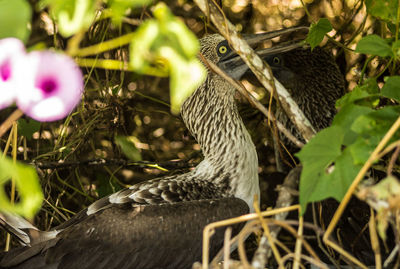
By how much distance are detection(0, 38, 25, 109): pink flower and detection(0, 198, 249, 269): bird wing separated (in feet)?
3.57

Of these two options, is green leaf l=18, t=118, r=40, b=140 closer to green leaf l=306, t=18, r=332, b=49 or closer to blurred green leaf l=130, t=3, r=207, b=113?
green leaf l=306, t=18, r=332, b=49

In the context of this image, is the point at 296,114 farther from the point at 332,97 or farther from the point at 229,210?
the point at 332,97

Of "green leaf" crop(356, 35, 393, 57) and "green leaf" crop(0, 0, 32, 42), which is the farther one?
"green leaf" crop(356, 35, 393, 57)

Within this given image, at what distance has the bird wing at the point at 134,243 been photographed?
2189 mm

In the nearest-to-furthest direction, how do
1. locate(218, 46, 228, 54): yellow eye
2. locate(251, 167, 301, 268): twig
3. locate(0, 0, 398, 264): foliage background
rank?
locate(251, 167, 301, 268): twig
locate(218, 46, 228, 54): yellow eye
locate(0, 0, 398, 264): foliage background

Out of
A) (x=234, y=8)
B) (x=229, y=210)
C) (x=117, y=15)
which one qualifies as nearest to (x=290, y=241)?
(x=229, y=210)

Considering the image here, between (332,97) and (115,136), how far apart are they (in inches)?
54.1

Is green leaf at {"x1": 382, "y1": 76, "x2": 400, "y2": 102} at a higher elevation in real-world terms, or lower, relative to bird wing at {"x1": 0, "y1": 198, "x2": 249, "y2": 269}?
higher

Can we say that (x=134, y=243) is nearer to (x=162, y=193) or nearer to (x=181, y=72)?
(x=162, y=193)

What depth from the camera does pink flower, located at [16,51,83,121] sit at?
121 cm

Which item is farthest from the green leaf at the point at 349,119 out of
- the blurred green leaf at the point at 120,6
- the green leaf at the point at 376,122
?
the blurred green leaf at the point at 120,6

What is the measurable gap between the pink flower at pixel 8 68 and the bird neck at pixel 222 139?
4.69 feet

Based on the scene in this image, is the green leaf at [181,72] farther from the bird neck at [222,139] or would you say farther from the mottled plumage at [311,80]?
the mottled plumage at [311,80]

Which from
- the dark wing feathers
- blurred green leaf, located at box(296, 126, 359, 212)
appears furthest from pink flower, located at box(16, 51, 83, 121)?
the dark wing feathers
